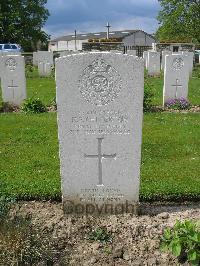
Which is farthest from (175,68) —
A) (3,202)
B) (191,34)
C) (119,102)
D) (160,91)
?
(191,34)

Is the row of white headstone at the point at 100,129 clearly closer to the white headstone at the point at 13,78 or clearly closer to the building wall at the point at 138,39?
the white headstone at the point at 13,78

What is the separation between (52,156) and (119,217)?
2610 millimetres

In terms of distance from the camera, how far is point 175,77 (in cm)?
1145

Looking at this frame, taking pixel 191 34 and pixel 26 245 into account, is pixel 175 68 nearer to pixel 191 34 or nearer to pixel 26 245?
pixel 26 245

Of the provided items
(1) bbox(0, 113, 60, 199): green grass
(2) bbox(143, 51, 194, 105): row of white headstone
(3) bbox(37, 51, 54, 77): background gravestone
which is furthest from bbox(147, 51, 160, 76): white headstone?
(1) bbox(0, 113, 60, 199): green grass

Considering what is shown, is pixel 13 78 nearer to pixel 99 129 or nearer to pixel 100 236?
pixel 99 129

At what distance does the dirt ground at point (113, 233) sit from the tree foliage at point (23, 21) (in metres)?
36.9

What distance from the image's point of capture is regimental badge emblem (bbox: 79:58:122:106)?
4133 millimetres

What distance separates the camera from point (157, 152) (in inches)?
278

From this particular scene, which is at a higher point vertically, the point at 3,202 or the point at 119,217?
the point at 3,202

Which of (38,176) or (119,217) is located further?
(38,176)

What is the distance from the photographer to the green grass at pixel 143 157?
5270 mm

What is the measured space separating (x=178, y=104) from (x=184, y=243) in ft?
26.3

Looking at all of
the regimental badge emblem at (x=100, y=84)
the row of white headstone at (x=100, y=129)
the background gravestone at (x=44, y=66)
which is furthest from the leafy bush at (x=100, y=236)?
the background gravestone at (x=44, y=66)
